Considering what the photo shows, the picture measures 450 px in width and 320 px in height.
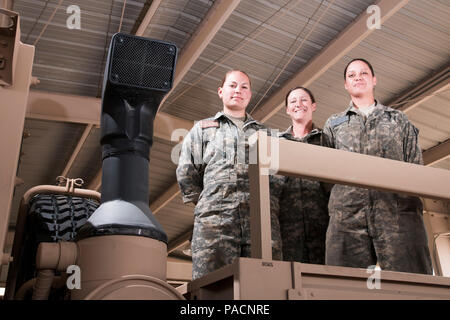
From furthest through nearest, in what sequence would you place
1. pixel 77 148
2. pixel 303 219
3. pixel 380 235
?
pixel 77 148
pixel 303 219
pixel 380 235

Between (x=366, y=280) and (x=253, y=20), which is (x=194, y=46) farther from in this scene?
(x=366, y=280)

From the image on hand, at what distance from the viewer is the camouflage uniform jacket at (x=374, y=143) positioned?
260cm

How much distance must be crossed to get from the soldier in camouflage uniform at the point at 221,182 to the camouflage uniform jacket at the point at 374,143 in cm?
39

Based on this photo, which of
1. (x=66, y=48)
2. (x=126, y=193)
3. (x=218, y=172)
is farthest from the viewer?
(x=66, y=48)

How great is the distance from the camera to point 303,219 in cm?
285

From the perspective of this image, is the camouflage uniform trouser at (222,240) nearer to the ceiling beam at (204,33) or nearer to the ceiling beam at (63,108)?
the ceiling beam at (204,33)

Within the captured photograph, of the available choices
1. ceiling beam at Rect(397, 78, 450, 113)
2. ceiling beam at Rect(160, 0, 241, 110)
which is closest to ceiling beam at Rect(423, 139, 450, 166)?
ceiling beam at Rect(397, 78, 450, 113)

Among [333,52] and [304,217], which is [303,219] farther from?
[333,52]

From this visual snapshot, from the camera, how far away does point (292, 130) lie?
322cm

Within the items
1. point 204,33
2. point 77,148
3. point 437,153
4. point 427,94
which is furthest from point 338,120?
point 77,148

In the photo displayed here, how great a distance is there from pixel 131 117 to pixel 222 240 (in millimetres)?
865

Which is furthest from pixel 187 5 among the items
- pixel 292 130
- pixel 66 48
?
pixel 292 130

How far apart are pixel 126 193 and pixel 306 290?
0.79 m

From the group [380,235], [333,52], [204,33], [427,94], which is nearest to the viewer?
[380,235]
